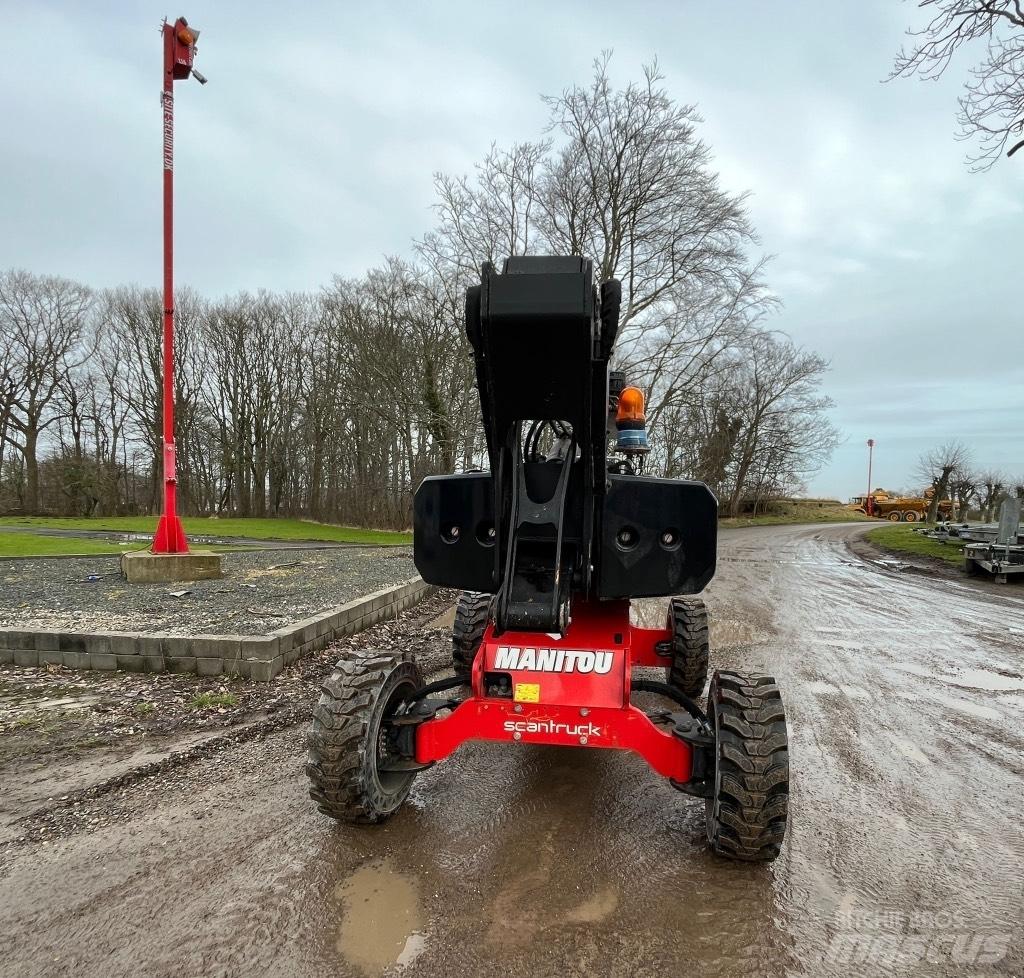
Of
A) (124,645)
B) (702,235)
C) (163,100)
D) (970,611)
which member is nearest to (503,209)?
(702,235)

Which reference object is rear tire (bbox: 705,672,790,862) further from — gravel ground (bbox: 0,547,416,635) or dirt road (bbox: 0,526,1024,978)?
gravel ground (bbox: 0,547,416,635)

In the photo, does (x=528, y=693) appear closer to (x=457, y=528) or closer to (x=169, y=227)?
(x=457, y=528)

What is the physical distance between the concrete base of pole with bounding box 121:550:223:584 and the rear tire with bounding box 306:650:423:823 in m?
7.51

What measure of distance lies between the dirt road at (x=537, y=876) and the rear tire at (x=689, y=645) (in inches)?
31.4

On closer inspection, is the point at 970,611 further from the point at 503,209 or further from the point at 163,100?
the point at 503,209

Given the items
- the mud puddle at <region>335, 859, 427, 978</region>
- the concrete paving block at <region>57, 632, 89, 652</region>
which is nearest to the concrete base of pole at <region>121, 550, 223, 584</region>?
the concrete paving block at <region>57, 632, 89, 652</region>

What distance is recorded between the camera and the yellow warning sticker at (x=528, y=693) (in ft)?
9.23

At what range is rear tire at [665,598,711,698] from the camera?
4797 millimetres

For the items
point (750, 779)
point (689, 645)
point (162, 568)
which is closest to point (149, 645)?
point (689, 645)

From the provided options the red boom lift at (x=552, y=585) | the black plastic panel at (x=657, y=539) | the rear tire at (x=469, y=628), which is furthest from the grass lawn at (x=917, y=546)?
the red boom lift at (x=552, y=585)

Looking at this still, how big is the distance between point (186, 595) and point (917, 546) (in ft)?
65.5

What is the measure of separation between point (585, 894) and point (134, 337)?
42.7 m

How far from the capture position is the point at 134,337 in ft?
124

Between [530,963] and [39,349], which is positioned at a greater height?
[39,349]
